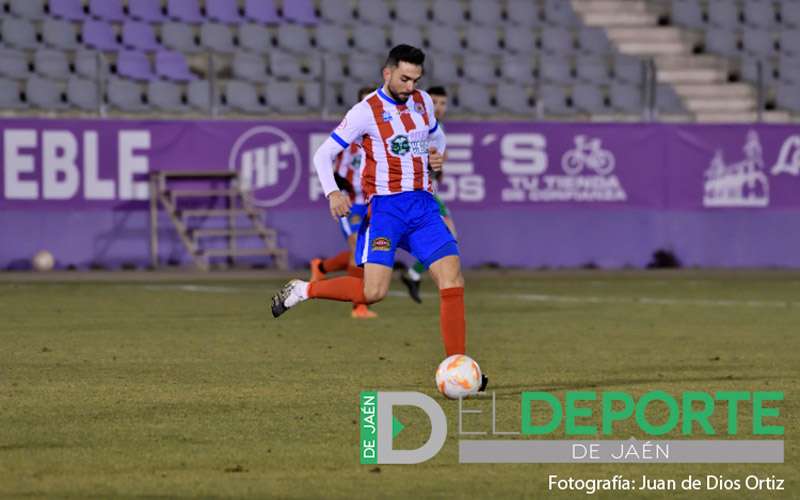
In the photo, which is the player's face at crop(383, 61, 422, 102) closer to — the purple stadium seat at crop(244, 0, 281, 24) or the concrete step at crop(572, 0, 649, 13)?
the purple stadium seat at crop(244, 0, 281, 24)

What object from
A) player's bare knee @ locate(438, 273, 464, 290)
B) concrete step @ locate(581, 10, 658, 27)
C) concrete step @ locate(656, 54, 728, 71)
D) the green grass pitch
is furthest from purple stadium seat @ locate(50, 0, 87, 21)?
player's bare knee @ locate(438, 273, 464, 290)

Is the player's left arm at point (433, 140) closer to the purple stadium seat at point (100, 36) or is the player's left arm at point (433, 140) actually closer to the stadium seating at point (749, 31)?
the purple stadium seat at point (100, 36)

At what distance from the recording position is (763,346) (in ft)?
43.1

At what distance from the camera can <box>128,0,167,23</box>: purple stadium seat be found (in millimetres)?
24344

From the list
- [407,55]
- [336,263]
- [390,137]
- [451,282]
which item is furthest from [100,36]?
[451,282]

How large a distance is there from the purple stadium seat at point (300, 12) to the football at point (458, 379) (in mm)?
16278

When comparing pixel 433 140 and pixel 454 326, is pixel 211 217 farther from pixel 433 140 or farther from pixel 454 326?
pixel 454 326

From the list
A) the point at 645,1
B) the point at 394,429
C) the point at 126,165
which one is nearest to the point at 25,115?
the point at 126,165

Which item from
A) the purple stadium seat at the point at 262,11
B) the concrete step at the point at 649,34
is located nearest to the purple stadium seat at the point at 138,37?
the purple stadium seat at the point at 262,11

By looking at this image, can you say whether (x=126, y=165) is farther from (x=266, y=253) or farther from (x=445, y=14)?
(x=445, y=14)

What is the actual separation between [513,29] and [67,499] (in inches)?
778

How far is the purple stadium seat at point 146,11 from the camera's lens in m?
24.3

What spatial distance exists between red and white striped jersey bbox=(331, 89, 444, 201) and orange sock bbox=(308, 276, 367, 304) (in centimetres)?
85

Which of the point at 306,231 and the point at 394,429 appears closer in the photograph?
the point at 394,429
